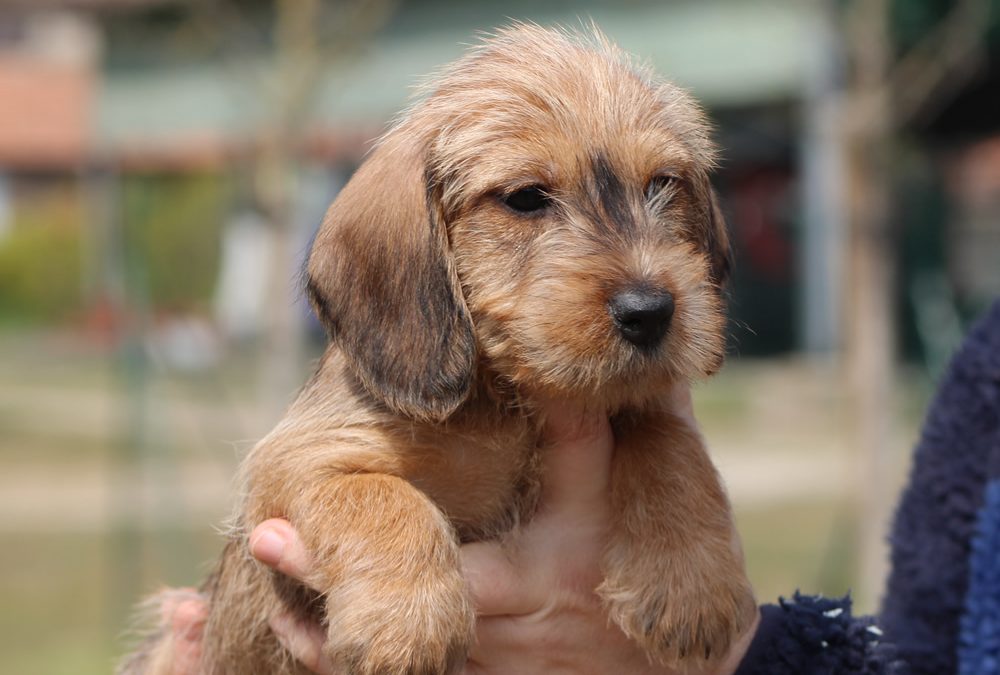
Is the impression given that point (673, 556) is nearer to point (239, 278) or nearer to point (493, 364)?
point (493, 364)

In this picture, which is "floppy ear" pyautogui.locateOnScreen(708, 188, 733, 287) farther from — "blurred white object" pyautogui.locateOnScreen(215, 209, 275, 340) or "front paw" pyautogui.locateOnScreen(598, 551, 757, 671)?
"blurred white object" pyautogui.locateOnScreen(215, 209, 275, 340)

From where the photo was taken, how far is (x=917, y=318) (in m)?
17.6

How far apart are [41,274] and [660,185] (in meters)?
32.8

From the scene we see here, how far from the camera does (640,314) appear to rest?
114 inches

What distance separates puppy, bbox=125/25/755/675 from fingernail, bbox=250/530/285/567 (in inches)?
3.0

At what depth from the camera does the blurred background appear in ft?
29.2

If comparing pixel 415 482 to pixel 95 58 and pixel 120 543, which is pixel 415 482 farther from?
pixel 95 58

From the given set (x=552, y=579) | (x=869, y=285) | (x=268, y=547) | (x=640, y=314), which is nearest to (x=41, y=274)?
(x=869, y=285)

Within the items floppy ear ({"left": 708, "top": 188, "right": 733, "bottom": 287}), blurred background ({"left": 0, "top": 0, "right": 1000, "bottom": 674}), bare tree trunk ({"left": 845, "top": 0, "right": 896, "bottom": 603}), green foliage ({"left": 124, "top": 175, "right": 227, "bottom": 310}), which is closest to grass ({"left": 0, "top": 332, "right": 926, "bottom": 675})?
blurred background ({"left": 0, "top": 0, "right": 1000, "bottom": 674})

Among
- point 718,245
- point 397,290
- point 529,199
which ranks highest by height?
point 529,199

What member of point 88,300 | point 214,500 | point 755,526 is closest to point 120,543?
point 214,500

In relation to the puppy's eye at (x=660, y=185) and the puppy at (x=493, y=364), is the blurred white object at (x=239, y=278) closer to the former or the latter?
the puppy at (x=493, y=364)

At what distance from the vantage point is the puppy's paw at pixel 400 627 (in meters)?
2.80

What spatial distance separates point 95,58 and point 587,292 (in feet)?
90.6
